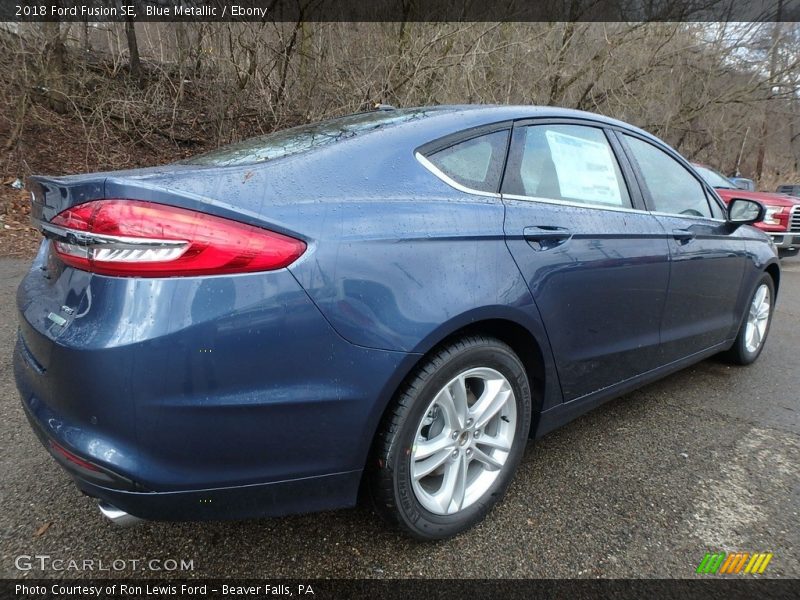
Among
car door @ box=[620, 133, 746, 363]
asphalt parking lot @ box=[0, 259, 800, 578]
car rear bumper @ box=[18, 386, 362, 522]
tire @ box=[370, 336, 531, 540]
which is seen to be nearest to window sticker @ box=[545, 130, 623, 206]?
car door @ box=[620, 133, 746, 363]

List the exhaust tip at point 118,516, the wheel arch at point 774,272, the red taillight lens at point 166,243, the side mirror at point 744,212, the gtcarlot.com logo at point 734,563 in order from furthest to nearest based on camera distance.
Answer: the wheel arch at point 774,272
the side mirror at point 744,212
the gtcarlot.com logo at point 734,563
the exhaust tip at point 118,516
the red taillight lens at point 166,243

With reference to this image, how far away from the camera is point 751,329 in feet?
12.5

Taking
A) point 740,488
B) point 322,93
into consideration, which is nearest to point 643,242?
point 740,488

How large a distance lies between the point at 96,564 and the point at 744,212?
395 centimetres

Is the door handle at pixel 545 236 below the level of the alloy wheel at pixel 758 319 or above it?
above

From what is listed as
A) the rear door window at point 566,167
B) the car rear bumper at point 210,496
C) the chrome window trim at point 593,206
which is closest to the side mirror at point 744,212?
the chrome window trim at point 593,206

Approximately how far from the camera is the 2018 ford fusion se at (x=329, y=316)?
136 cm

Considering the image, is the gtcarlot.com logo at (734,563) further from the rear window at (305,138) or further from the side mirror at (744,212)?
the side mirror at (744,212)

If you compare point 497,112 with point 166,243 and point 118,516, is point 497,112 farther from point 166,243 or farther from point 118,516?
point 118,516

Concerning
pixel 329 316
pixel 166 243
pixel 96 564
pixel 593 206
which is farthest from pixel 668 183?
pixel 96 564

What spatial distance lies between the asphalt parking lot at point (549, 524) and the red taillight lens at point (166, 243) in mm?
1064

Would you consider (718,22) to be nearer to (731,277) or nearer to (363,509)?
(731,277)

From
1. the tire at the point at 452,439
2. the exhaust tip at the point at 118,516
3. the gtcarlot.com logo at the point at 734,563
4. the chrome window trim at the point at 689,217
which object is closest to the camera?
the exhaust tip at the point at 118,516

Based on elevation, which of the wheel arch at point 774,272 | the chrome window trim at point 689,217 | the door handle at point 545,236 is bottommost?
the wheel arch at point 774,272
